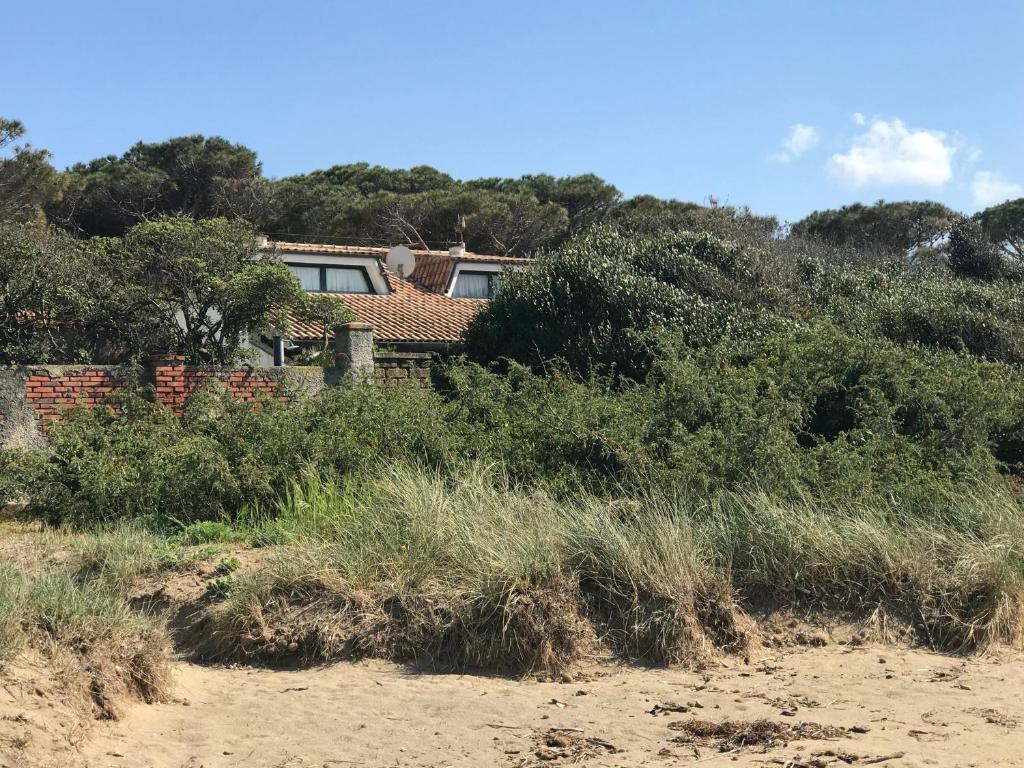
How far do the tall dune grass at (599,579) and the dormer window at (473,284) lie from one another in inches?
913

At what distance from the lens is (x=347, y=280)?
1179 inches

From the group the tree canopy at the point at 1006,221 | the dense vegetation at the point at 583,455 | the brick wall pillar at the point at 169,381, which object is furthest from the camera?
the tree canopy at the point at 1006,221

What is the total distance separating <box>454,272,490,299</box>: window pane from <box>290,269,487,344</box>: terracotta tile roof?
4.89 feet

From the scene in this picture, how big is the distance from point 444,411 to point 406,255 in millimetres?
21034

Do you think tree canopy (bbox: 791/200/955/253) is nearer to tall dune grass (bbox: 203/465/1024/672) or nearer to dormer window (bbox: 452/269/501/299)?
dormer window (bbox: 452/269/501/299)

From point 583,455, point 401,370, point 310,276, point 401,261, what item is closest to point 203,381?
point 401,370

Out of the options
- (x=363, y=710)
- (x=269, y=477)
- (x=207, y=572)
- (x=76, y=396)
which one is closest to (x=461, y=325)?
(x=76, y=396)

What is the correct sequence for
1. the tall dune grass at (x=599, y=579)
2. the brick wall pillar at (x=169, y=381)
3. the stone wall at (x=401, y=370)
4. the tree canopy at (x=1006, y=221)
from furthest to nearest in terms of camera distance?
the tree canopy at (x=1006, y=221) < the stone wall at (x=401, y=370) < the brick wall pillar at (x=169, y=381) < the tall dune grass at (x=599, y=579)

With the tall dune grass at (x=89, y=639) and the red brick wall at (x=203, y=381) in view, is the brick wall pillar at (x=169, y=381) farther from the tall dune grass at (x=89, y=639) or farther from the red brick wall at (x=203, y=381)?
the tall dune grass at (x=89, y=639)

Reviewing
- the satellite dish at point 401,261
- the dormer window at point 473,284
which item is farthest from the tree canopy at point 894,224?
the satellite dish at point 401,261

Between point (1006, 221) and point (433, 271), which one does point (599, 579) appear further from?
point (1006, 221)

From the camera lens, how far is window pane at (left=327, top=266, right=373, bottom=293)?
29.8 m

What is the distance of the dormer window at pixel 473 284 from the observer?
32156 millimetres

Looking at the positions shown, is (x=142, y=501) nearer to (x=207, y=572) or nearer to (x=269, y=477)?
(x=269, y=477)
